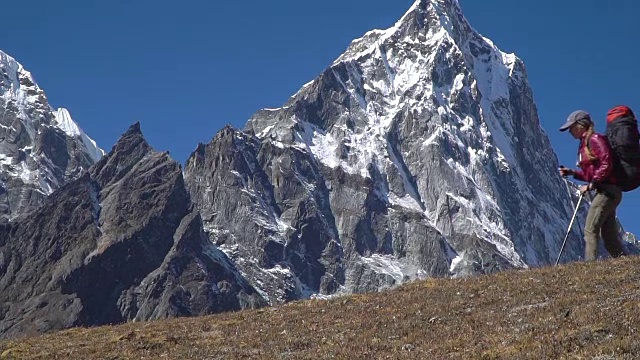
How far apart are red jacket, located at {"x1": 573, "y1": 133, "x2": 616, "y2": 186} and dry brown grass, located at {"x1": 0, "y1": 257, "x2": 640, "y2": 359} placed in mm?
2285

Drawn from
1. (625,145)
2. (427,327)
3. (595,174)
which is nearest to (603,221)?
(595,174)

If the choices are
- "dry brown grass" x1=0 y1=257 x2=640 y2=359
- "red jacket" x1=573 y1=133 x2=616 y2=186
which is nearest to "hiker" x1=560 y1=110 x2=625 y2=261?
"red jacket" x1=573 y1=133 x2=616 y2=186

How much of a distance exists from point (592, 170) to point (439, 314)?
537cm

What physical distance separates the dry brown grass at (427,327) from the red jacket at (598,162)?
2.28 m

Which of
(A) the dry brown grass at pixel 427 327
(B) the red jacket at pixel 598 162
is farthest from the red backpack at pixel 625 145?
(A) the dry brown grass at pixel 427 327

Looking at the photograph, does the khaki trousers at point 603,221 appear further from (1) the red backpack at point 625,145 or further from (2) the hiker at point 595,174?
(1) the red backpack at point 625,145

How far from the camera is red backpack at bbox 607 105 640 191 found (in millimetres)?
21078

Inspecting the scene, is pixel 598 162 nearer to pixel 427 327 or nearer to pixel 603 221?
pixel 603 221

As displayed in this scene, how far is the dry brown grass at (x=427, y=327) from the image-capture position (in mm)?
15141

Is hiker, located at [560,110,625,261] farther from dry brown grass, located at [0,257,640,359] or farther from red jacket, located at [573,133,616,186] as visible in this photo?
dry brown grass, located at [0,257,640,359]

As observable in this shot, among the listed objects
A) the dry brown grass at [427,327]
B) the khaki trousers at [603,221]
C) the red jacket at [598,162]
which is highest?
the red jacket at [598,162]

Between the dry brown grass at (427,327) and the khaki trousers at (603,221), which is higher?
the khaki trousers at (603,221)

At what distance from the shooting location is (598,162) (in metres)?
21.2

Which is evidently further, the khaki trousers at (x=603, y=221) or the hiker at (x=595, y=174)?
the khaki trousers at (x=603, y=221)
